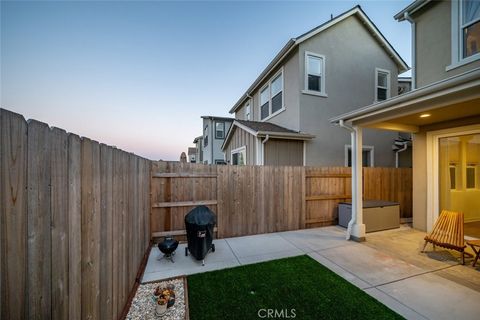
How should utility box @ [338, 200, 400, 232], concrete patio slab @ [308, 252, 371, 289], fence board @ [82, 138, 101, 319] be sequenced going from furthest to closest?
utility box @ [338, 200, 400, 232] → concrete patio slab @ [308, 252, 371, 289] → fence board @ [82, 138, 101, 319]

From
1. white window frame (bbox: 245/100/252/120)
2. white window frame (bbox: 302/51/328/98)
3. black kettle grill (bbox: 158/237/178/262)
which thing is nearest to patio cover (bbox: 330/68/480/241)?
white window frame (bbox: 302/51/328/98)

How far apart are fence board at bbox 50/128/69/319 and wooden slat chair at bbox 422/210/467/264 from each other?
5966 mm

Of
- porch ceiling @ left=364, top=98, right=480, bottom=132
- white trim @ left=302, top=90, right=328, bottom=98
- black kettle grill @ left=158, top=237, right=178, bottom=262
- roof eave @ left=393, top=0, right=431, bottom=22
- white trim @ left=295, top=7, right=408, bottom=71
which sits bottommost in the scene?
black kettle grill @ left=158, top=237, right=178, bottom=262

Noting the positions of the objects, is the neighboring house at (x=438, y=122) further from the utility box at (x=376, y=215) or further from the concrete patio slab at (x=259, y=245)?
the concrete patio slab at (x=259, y=245)

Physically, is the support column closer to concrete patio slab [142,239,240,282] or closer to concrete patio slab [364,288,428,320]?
concrete patio slab [364,288,428,320]

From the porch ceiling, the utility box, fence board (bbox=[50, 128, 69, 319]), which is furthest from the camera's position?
the utility box

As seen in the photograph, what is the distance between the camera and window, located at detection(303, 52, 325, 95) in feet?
27.3

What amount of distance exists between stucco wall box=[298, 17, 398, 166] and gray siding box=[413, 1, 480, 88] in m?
2.99

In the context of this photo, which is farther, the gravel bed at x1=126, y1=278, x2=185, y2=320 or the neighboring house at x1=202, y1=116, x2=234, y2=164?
the neighboring house at x1=202, y1=116, x2=234, y2=164

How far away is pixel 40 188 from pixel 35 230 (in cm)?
22

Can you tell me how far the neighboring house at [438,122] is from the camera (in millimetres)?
4770

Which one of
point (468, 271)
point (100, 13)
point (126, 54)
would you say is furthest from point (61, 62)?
point (468, 271)

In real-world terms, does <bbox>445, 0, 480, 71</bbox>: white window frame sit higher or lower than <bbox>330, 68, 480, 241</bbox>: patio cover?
higher

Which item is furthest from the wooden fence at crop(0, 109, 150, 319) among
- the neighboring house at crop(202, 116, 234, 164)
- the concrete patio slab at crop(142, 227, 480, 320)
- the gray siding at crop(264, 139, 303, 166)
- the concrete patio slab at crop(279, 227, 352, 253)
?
the neighboring house at crop(202, 116, 234, 164)
